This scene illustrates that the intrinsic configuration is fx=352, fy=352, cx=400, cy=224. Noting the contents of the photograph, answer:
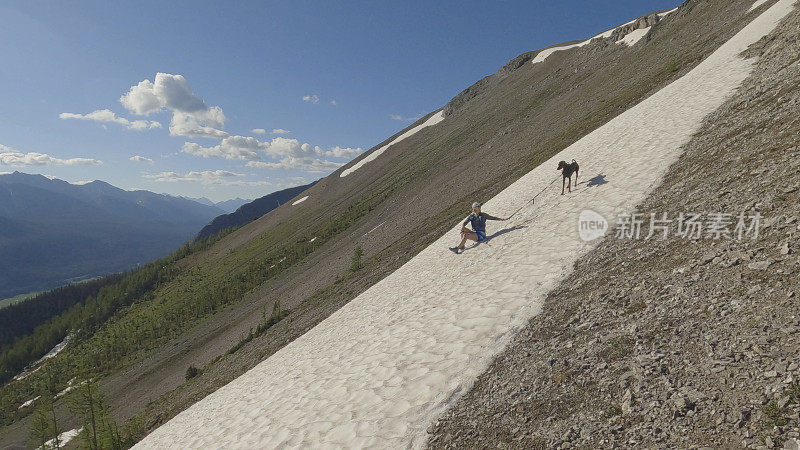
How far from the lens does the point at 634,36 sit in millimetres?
60062

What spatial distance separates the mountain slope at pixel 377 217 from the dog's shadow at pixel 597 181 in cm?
90

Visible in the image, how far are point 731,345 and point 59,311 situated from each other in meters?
228

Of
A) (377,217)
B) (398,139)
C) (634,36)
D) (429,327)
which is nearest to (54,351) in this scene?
(377,217)

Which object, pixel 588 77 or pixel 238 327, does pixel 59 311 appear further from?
pixel 588 77

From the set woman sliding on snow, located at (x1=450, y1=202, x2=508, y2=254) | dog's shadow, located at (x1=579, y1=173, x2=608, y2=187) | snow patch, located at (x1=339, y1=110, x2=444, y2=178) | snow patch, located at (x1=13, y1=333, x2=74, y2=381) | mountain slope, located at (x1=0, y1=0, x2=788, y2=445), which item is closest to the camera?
dog's shadow, located at (x1=579, y1=173, x2=608, y2=187)

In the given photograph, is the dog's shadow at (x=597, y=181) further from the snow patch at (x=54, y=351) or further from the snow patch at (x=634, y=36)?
the snow patch at (x=54, y=351)

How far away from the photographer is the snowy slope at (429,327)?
753 centimetres

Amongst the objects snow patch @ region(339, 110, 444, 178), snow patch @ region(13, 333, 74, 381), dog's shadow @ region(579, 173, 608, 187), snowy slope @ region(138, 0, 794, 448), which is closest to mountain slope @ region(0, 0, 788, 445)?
dog's shadow @ region(579, 173, 608, 187)

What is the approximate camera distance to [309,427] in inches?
314

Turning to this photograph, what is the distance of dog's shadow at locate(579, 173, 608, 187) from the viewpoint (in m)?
14.4

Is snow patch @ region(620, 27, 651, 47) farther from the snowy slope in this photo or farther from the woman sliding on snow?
the woman sliding on snow

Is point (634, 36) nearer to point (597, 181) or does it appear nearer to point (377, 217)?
point (377, 217)

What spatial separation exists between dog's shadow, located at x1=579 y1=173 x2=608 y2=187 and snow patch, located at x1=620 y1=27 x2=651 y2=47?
57.6 metres

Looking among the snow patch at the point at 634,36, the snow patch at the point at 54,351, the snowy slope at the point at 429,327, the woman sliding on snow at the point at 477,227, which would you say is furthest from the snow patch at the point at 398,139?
the woman sliding on snow at the point at 477,227
